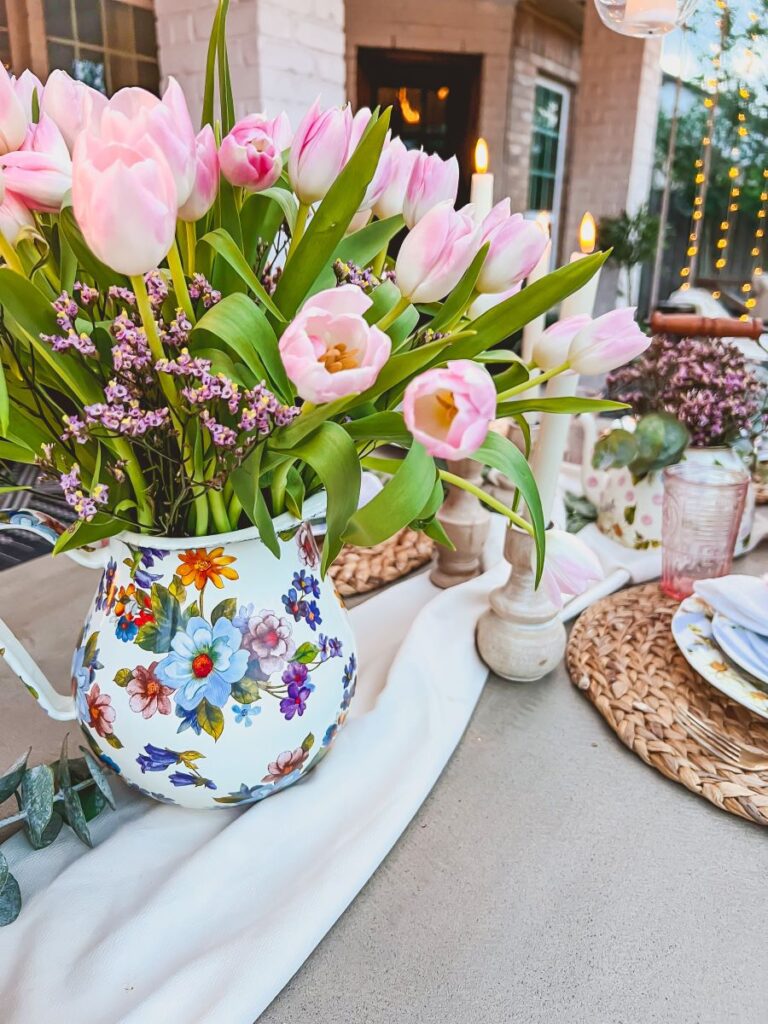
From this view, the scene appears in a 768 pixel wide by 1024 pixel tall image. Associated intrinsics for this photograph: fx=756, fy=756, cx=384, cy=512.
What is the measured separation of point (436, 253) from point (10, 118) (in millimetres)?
212

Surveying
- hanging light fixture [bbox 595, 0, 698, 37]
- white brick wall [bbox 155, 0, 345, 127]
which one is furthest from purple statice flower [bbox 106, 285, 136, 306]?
white brick wall [bbox 155, 0, 345, 127]

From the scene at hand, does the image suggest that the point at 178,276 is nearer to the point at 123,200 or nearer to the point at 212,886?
the point at 123,200

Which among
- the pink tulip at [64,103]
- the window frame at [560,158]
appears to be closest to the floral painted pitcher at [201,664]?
Result: the pink tulip at [64,103]

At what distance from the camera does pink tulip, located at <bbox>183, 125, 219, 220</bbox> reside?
1.15 feet

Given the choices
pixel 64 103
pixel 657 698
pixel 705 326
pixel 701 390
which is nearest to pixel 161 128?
pixel 64 103

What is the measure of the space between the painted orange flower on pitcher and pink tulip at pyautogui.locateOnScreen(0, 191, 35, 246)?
185mm

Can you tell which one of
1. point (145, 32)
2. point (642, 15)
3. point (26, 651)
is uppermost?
point (145, 32)

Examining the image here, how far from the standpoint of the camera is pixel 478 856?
18.5 inches

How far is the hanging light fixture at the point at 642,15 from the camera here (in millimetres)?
1172

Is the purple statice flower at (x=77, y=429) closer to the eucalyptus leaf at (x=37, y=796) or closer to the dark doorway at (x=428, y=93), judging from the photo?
the eucalyptus leaf at (x=37, y=796)

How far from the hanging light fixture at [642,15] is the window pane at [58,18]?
1854 millimetres

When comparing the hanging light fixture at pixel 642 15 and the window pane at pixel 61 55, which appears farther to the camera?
the window pane at pixel 61 55

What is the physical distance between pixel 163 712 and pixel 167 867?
0.10 meters

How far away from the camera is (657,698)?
608 mm
